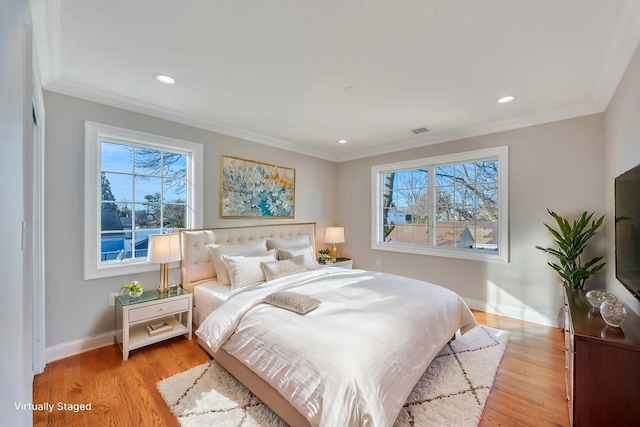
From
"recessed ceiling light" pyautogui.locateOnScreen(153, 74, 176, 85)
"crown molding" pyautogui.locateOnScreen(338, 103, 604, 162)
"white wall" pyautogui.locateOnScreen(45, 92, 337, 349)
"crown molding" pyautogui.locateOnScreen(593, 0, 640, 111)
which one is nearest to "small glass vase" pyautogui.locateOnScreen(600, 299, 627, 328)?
"crown molding" pyautogui.locateOnScreen(593, 0, 640, 111)

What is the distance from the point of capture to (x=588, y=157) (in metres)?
2.91

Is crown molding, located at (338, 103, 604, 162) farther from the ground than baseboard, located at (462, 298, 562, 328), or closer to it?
farther from the ground

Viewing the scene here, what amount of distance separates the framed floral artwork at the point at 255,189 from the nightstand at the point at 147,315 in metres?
1.19

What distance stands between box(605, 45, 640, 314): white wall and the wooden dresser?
24.1 inches

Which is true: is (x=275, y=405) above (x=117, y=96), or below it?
below

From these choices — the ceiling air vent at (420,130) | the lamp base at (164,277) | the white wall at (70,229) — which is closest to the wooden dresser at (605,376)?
the ceiling air vent at (420,130)

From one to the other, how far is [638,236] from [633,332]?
548 millimetres

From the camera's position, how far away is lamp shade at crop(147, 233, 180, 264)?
2.67 metres

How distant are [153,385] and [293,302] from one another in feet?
4.11

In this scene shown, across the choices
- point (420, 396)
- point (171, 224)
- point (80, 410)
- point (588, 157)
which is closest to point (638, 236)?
point (420, 396)

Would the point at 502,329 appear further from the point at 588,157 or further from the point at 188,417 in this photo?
the point at 188,417

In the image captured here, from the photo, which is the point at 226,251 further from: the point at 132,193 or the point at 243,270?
the point at 132,193

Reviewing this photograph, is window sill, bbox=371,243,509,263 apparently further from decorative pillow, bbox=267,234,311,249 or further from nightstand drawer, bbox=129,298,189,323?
nightstand drawer, bbox=129,298,189,323

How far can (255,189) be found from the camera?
3930 mm
